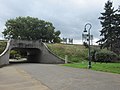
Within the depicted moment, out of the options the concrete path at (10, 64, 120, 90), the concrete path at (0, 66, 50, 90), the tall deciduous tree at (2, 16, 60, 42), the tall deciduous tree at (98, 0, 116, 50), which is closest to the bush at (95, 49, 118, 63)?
the tall deciduous tree at (98, 0, 116, 50)

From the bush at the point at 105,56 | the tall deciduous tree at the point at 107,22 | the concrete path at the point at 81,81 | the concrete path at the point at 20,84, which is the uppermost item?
the tall deciduous tree at the point at 107,22

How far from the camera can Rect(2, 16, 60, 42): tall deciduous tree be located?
222ft

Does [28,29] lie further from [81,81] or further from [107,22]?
[81,81]

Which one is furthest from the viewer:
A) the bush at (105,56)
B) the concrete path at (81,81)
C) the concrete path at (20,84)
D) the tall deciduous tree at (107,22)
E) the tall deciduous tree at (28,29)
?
the tall deciduous tree at (28,29)

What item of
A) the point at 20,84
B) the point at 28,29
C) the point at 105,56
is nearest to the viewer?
the point at 20,84

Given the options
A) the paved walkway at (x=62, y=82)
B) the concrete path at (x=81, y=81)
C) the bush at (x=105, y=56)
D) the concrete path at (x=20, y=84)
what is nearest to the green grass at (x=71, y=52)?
the bush at (x=105, y=56)

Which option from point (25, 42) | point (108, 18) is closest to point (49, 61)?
point (25, 42)

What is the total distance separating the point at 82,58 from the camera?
140 feet

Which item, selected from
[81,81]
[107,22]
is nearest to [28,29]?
[107,22]

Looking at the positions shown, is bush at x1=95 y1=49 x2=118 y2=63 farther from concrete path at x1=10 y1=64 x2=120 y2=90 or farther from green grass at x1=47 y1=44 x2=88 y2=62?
concrete path at x1=10 y1=64 x2=120 y2=90

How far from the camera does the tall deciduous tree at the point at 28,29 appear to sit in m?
67.6

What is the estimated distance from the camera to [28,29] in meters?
68.2

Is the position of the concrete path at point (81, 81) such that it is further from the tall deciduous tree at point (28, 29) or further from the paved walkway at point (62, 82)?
the tall deciduous tree at point (28, 29)

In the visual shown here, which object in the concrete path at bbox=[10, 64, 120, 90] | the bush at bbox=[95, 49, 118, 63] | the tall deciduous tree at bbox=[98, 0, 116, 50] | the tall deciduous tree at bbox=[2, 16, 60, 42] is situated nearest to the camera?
the concrete path at bbox=[10, 64, 120, 90]
